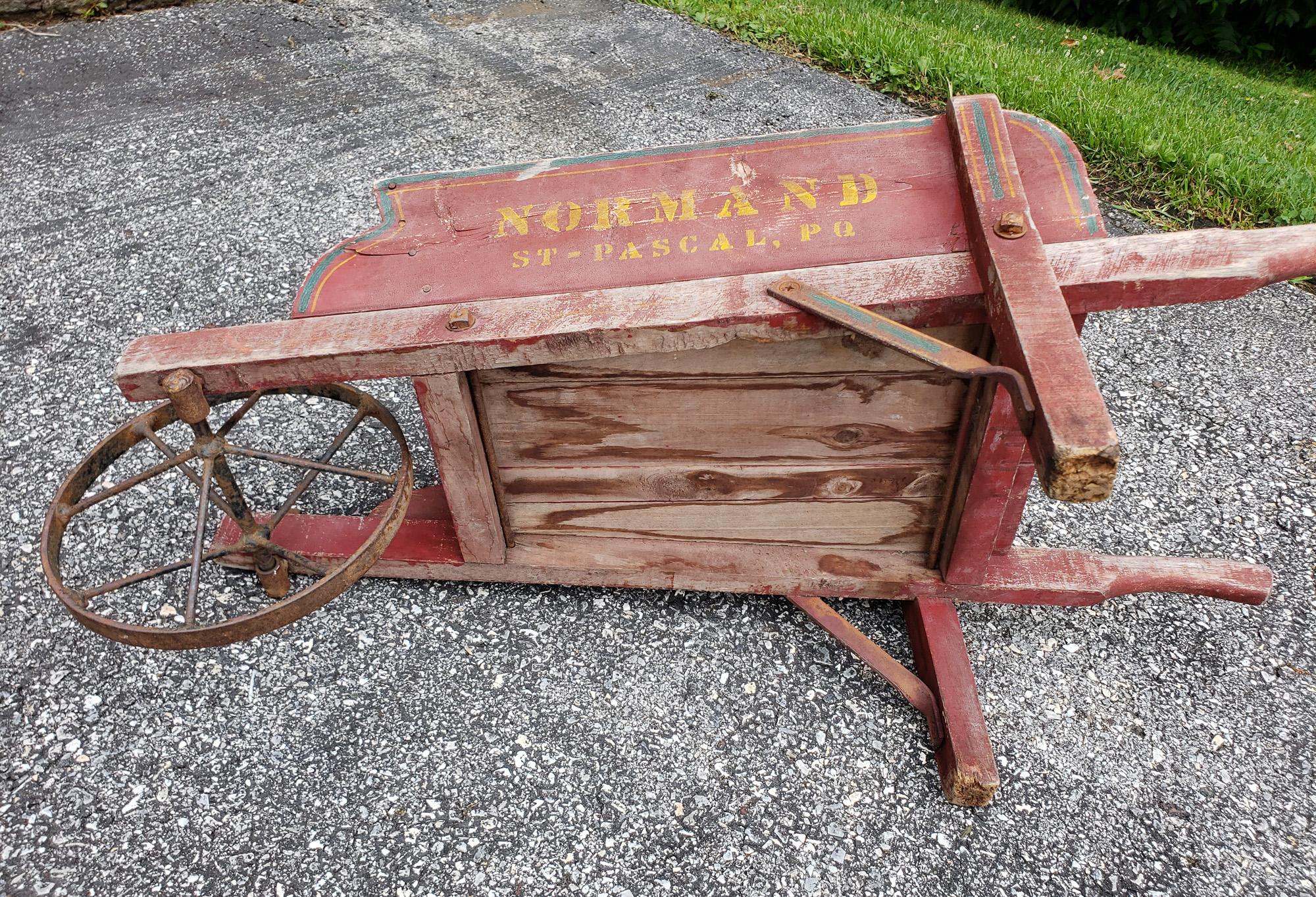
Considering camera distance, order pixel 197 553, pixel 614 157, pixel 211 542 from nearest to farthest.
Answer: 1. pixel 197 553
2. pixel 614 157
3. pixel 211 542

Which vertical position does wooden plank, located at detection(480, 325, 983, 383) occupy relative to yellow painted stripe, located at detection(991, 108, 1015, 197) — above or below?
below

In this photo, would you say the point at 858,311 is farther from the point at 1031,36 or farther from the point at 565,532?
the point at 1031,36

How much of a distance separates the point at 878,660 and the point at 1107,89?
150 inches

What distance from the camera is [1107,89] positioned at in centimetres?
453

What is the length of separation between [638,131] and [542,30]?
1521 millimetres

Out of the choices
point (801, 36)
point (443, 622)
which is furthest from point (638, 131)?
point (443, 622)

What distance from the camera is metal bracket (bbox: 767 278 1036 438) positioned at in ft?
4.38

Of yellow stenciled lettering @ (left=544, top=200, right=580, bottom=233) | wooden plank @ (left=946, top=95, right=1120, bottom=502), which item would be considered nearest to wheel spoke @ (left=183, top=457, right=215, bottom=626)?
yellow stenciled lettering @ (left=544, top=200, right=580, bottom=233)

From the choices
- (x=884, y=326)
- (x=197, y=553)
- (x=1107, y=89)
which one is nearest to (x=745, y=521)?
(x=884, y=326)

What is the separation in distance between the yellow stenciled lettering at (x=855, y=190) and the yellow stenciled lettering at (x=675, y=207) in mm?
309

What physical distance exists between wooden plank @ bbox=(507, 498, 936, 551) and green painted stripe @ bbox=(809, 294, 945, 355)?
0.65 meters

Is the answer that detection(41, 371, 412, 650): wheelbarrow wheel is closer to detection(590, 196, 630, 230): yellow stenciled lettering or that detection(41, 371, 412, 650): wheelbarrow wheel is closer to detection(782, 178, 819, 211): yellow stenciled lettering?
detection(590, 196, 630, 230): yellow stenciled lettering

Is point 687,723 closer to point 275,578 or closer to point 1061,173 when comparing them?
point 275,578

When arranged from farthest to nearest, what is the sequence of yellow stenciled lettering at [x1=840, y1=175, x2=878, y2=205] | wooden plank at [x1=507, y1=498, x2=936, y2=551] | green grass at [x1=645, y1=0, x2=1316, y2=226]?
green grass at [x1=645, y1=0, x2=1316, y2=226] < wooden plank at [x1=507, y1=498, x2=936, y2=551] < yellow stenciled lettering at [x1=840, y1=175, x2=878, y2=205]
